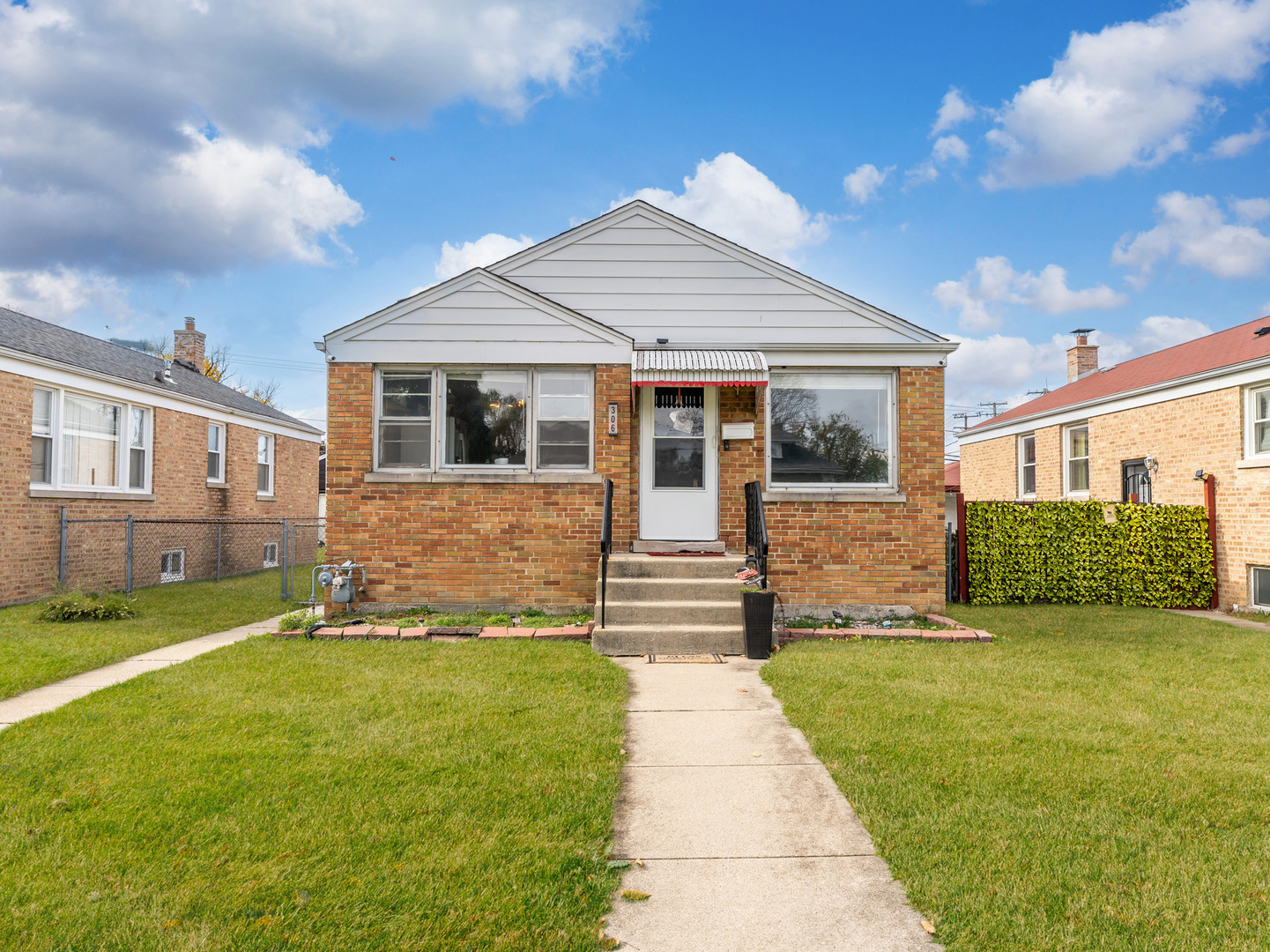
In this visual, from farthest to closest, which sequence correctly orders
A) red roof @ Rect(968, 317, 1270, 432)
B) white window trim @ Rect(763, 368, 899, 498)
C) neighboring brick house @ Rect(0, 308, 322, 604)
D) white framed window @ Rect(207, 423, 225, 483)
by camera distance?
white framed window @ Rect(207, 423, 225, 483)
red roof @ Rect(968, 317, 1270, 432)
neighboring brick house @ Rect(0, 308, 322, 604)
white window trim @ Rect(763, 368, 899, 498)

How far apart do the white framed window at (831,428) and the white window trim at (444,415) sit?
7.81ft

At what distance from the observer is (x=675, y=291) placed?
30.6ft

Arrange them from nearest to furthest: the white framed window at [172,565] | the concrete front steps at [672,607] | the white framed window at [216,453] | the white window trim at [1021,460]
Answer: the concrete front steps at [672,607]
the white framed window at [172,565]
the white framed window at [216,453]
the white window trim at [1021,460]

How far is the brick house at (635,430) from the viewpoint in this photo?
8.61 metres

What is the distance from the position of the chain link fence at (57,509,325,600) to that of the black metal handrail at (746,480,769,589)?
7541 mm

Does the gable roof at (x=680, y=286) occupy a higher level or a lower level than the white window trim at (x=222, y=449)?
higher

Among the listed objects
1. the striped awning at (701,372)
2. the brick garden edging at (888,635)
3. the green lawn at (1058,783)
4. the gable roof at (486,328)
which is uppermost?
the gable roof at (486,328)

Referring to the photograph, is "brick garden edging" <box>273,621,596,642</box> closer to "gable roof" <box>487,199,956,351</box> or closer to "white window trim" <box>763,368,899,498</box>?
"white window trim" <box>763,368,899,498</box>

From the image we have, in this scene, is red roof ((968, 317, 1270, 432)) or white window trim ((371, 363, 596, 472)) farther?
red roof ((968, 317, 1270, 432))

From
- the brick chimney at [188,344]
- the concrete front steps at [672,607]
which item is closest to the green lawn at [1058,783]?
the concrete front steps at [672,607]

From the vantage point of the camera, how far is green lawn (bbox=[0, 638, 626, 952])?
8.28ft

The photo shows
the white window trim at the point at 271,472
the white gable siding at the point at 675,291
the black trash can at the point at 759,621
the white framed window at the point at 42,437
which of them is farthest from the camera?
the white window trim at the point at 271,472

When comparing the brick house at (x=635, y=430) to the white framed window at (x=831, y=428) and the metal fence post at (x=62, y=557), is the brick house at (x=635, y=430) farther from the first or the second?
the metal fence post at (x=62, y=557)

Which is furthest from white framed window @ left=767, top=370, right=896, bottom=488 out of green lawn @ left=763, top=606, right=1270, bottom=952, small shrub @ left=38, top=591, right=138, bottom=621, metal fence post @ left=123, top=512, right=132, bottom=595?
metal fence post @ left=123, top=512, right=132, bottom=595
